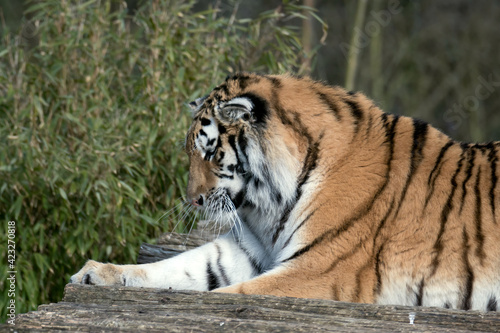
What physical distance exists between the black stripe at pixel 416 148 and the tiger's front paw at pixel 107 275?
0.95 metres

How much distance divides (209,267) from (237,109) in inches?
25.0

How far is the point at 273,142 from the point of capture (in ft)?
7.84

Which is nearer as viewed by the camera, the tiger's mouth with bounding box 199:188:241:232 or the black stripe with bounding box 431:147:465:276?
the black stripe with bounding box 431:147:465:276

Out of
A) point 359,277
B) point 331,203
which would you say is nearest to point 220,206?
point 331,203

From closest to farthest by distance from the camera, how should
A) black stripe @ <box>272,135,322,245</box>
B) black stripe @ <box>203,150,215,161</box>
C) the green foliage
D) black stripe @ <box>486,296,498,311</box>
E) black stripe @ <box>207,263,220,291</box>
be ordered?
black stripe @ <box>486,296,498,311</box> < black stripe @ <box>272,135,322,245</box> < black stripe @ <box>203,150,215,161</box> < black stripe @ <box>207,263,220,291</box> < the green foliage

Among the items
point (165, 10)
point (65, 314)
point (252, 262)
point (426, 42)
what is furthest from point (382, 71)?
point (65, 314)

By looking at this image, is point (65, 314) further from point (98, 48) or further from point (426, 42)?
point (426, 42)

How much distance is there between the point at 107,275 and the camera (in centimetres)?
242

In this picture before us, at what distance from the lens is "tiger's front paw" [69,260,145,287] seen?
239 centimetres

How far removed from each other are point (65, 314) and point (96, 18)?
8.57 feet

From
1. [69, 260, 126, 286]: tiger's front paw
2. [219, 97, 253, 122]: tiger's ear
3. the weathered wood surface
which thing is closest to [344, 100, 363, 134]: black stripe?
[219, 97, 253, 122]: tiger's ear

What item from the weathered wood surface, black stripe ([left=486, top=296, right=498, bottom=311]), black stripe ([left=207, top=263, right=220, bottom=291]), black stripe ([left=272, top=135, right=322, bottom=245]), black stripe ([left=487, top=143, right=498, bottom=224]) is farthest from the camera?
black stripe ([left=207, top=263, right=220, bottom=291])

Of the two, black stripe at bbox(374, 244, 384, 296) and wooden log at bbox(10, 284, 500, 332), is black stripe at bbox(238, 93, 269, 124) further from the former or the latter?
wooden log at bbox(10, 284, 500, 332)

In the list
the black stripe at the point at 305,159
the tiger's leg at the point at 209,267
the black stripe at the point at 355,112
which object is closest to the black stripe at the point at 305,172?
the black stripe at the point at 305,159
